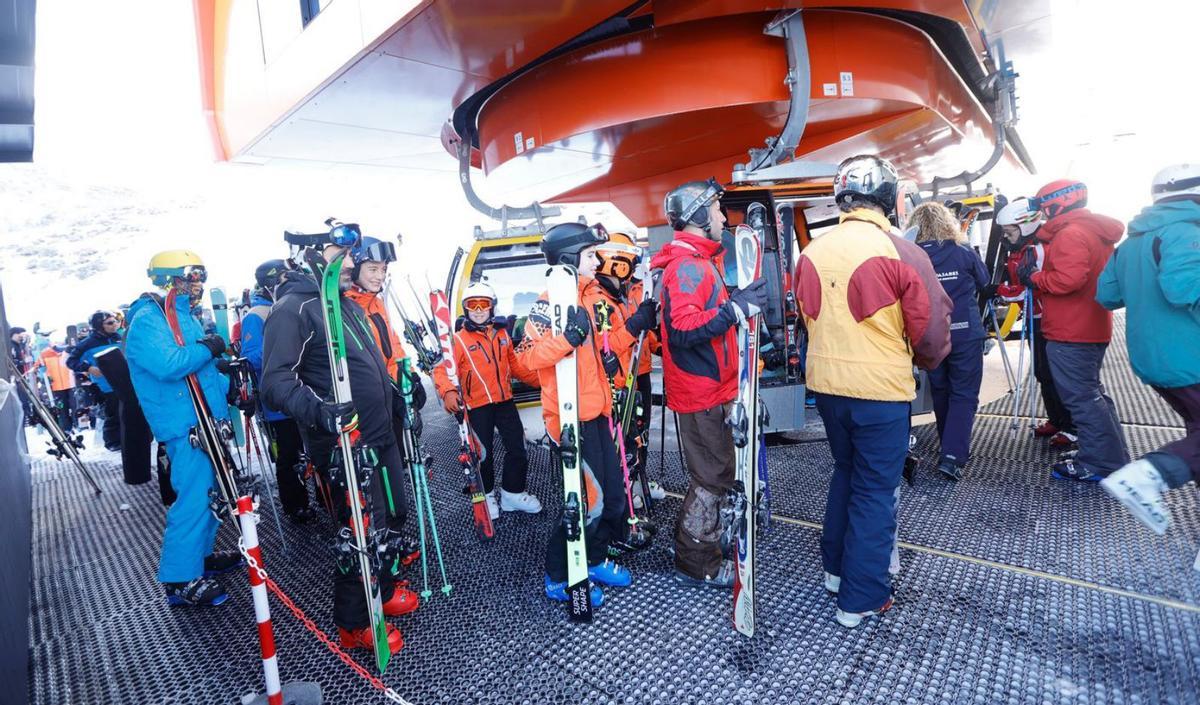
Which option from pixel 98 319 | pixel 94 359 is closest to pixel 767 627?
pixel 94 359

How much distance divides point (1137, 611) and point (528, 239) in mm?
5018

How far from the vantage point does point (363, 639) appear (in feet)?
8.30

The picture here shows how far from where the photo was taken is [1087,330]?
348 centimetres

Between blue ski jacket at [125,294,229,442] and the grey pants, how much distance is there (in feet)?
16.2

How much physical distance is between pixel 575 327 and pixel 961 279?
9.11 ft

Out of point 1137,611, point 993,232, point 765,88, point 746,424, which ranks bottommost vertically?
point 1137,611

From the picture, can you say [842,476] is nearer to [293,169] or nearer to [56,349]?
[293,169]

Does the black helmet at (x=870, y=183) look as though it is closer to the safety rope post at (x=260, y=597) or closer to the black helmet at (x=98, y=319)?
the safety rope post at (x=260, y=597)

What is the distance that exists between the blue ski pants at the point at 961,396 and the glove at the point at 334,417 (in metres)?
3.52

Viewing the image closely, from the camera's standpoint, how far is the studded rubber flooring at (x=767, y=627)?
2.14m

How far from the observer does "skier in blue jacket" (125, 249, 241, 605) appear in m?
2.95

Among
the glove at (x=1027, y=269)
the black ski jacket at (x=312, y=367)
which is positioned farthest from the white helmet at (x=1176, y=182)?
the black ski jacket at (x=312, y=367)

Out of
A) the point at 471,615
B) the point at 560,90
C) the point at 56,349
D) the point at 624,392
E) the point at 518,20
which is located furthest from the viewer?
the point at 56,349

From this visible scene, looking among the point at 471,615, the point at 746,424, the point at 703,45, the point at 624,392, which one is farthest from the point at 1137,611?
the point at 703,45
